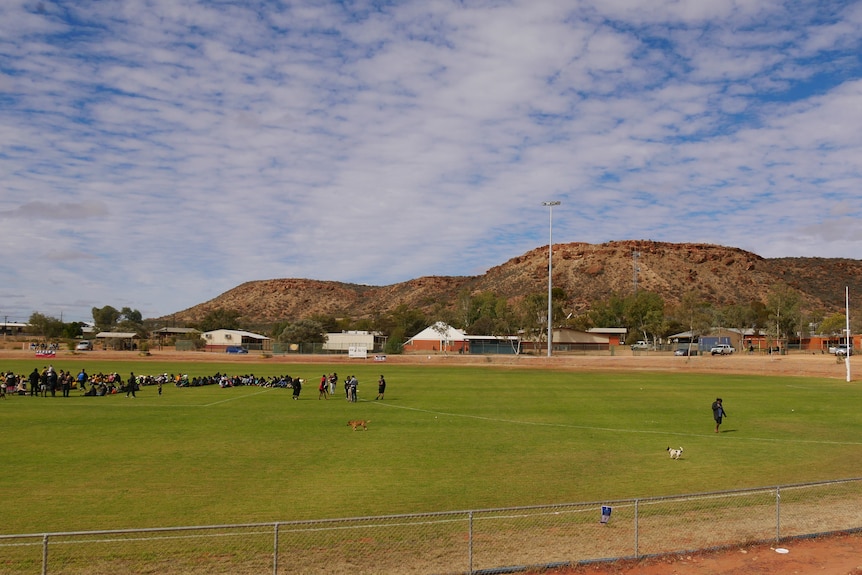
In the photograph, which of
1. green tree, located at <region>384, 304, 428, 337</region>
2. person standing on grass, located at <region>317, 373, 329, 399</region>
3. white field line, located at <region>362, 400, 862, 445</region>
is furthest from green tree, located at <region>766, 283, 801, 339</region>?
person standing on grass, located at <region>317, 373, 329, 399</region>

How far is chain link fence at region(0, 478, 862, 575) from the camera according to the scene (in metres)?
11.9

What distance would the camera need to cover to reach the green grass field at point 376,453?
1641 centimetres

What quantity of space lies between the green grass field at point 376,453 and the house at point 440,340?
252ft

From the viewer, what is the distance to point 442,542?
13.6m

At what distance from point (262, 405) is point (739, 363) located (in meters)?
56.1

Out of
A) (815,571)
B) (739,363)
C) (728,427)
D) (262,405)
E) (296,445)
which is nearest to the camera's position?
(815,571)

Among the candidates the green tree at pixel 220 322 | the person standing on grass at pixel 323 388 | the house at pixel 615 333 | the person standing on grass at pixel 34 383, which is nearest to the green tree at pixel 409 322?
the house at pixel 615 333

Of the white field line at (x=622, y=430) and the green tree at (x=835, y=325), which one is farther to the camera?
the green tree at (x=835, y=325)

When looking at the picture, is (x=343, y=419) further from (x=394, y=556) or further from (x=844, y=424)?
(x=844, y=424)

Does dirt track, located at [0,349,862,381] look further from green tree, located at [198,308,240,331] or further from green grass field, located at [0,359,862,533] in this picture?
green tree, located at [198,308,240,331]

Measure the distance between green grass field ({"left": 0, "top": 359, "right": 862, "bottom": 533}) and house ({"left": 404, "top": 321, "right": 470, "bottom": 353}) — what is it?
76765mm

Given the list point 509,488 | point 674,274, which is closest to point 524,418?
point 509,488

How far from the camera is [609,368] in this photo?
7675 centimetres

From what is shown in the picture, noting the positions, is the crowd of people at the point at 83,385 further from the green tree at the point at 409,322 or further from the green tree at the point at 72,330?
the green tree at the point at 72,330
